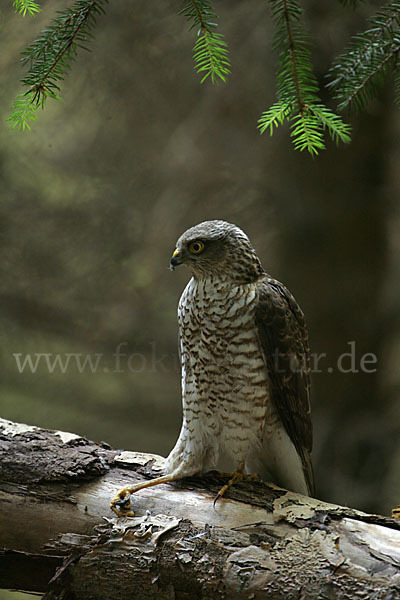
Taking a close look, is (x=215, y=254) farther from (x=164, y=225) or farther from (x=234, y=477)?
(x=164, y=225)

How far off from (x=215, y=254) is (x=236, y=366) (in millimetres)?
373

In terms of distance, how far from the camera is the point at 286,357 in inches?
71.3

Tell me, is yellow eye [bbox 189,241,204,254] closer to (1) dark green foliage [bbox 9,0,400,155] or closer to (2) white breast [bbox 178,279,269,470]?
(2) white breast [bbox 178,279,269,470]

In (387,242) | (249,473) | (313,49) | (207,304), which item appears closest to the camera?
(207,304)

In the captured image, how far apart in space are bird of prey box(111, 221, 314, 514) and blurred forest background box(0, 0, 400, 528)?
1.28 metres

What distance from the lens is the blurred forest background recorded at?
3029 millimetres

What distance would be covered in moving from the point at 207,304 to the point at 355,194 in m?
1.63

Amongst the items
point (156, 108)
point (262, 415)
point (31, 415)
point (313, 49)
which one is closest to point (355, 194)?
point (313, 49)

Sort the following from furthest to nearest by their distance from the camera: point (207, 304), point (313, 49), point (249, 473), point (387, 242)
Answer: point (387, 242)
point (313, 49)
point (249, 473)
point (207, 304)

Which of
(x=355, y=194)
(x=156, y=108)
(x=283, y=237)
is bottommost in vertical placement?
(x=283, y=237)

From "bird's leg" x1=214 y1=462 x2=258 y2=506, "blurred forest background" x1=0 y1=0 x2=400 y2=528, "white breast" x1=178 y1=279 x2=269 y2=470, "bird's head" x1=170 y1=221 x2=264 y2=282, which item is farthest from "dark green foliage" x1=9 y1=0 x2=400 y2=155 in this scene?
"blurred forest background" x1=0 y1=0 x2=400 y2=528

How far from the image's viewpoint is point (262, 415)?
1805 millimetres

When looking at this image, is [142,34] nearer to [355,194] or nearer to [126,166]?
[126,166]

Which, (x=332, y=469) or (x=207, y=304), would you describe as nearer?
(x=207, y=304)
